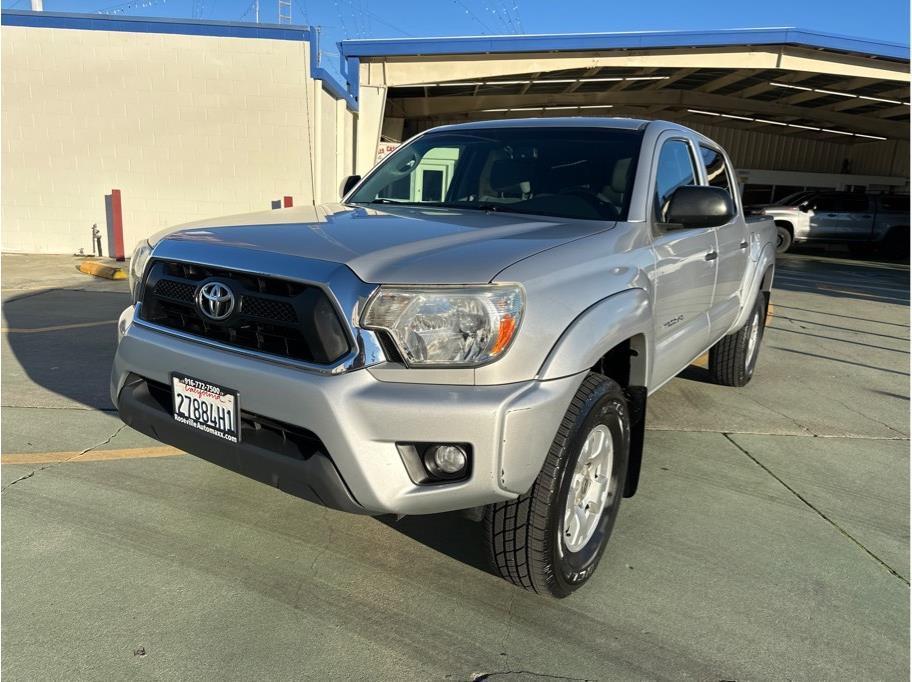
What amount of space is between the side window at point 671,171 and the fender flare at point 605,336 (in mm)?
671

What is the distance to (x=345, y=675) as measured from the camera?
2.16 meters

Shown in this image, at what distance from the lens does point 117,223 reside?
12.2m

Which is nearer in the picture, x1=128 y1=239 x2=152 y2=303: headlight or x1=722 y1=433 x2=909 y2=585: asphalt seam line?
x1=128 y1=239 x2=152 y2=303: headlight

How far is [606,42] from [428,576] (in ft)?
45.3

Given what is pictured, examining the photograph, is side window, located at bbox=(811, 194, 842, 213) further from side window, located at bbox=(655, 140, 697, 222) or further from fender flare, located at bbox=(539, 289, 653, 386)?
fender flare, located at bbox=(539, 289, 653, 386)

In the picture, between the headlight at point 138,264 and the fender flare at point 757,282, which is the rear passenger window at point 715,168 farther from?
the headlight at point 138,264

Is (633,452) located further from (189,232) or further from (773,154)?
(773,154)

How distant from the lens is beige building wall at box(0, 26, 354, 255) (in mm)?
12219

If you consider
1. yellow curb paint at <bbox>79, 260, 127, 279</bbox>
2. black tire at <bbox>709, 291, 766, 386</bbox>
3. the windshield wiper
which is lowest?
yellow curb paint at <bbox>79, 260, 127, 279</bbox>

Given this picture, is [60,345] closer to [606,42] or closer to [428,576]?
[428,576]

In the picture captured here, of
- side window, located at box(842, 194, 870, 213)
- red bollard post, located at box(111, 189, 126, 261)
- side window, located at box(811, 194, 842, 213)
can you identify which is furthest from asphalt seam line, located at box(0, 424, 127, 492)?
side window, located at box(842, 194, 870, 213)

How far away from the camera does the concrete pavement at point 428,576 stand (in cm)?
225

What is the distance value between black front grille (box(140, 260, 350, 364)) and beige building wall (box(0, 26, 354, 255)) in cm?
1076

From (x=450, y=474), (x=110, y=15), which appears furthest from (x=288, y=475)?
(x=110, y=15)
